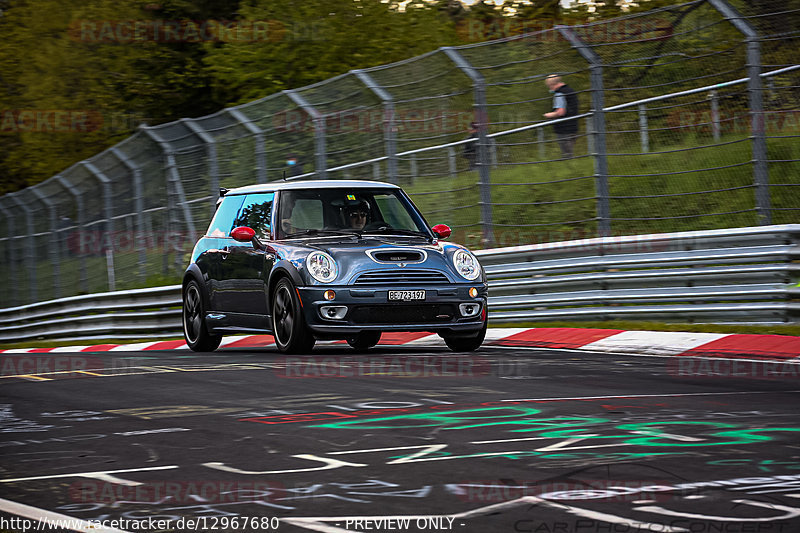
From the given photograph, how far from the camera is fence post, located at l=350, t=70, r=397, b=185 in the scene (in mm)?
15875

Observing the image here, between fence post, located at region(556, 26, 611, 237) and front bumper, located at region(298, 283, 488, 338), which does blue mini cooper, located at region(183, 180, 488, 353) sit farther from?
fence post, located at region(556, 26, 611, 237)

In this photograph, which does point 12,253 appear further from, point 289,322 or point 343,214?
point 289,322

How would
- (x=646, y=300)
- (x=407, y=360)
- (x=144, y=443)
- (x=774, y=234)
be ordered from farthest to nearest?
(x=646, y=300)
(x=774, y=234)
(x=407, y=360)
(x=144, y=443)

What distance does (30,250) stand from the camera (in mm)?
28250

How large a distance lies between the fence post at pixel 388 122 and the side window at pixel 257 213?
3.17 meters

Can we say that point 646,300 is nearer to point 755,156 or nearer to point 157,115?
point 755,156

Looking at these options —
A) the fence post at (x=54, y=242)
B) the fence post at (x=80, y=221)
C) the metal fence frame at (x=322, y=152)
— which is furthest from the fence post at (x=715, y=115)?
the fence post at (x=54, y=242)

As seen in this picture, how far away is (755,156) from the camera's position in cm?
1221

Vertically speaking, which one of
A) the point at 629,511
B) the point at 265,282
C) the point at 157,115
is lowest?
the point at 629,511

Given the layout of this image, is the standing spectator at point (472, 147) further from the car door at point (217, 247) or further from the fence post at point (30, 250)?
the fence post at point (30, 250)

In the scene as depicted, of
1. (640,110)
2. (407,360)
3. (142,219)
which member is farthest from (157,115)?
(407,360)

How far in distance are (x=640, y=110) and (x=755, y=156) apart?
1580 millimetres

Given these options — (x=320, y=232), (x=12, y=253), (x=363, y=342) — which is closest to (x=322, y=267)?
(x=320, y=232)

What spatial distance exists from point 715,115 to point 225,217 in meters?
5.01
